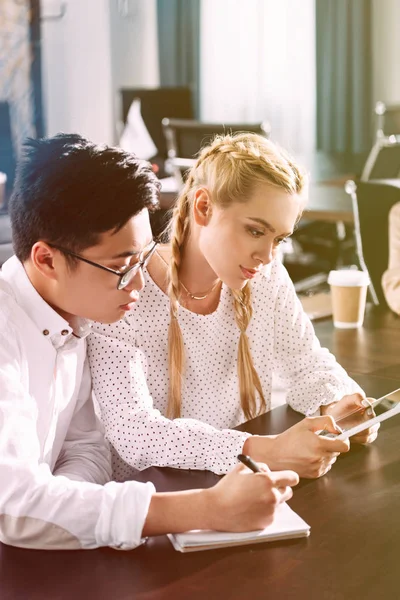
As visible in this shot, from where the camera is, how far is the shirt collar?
3.79 feet

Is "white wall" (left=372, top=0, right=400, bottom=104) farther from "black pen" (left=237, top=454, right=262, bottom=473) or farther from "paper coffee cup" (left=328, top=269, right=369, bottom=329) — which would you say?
"black pen" (left=237, top=454, right=262, bottom=473)

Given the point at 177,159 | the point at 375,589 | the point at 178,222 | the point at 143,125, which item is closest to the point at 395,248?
the point at 178,222

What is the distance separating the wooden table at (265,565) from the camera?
89cm

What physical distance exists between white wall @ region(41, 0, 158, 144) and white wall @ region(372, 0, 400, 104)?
6.45ft

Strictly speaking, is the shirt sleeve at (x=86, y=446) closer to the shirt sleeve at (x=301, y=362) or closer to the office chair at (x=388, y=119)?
the shirt sleeve at (x=301, y=362)

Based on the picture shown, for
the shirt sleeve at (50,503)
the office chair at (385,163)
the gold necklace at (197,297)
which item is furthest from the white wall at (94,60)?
the shirt sleeve at (50,503)

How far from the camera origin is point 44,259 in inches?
45.2

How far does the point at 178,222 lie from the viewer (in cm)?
162

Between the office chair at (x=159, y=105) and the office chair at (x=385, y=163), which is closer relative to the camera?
the office chair at (x=385, y=163)

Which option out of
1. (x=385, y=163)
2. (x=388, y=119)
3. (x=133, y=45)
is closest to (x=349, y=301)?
(x=385, y=163)

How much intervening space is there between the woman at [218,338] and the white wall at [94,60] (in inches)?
194

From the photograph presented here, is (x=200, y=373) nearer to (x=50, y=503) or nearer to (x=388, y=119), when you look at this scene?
(x=50, y=503)

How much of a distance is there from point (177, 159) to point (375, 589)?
372 cm

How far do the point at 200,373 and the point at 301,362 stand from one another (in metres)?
0.21
